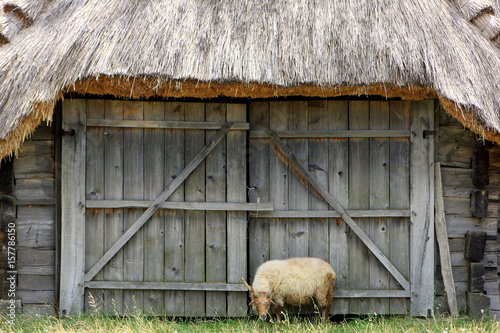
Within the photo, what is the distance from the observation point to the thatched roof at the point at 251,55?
4.06 metres

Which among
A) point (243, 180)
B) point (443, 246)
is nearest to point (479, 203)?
point (443, 246)

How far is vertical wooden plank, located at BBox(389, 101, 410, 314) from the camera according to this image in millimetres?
4645

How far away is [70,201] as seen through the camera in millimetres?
4492

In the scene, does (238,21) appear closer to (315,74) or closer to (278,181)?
(315,74)

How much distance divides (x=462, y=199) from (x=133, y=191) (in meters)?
3.43

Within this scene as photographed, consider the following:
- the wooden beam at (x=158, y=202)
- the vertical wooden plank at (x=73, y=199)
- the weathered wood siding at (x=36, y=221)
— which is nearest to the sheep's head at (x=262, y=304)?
the wooden beam at (x=158, y=202)

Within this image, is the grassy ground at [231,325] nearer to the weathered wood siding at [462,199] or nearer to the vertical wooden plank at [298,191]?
the weathered wood siding at [462,199]

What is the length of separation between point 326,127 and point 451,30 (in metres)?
1.54

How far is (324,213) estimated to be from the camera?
4.63 m

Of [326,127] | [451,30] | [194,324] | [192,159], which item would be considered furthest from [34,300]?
[451,30]

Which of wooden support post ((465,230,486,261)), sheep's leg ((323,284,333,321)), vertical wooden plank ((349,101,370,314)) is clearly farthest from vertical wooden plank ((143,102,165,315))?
wooden support post ((465,230,486,261))

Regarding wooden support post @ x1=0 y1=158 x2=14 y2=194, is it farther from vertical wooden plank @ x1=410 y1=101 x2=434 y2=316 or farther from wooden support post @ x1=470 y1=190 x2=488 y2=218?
wooden support post @ x1=470 y1=190 x2=488 y2=218

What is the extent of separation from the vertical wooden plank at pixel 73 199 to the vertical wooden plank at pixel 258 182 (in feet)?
5.53

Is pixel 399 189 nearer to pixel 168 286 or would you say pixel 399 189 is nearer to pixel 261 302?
pixel 261 302
